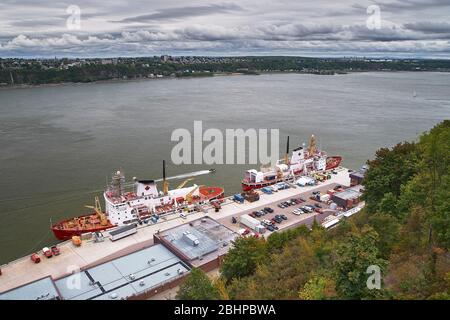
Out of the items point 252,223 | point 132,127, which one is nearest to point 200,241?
point 252,223

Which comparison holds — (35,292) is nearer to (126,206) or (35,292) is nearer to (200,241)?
(200,241)

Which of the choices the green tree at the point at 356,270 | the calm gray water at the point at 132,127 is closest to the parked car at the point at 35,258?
the calm gray water at the point at 132,127

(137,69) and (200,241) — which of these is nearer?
(200,241)

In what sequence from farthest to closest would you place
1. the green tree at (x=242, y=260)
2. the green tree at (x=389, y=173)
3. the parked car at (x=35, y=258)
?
the parked car at (x=35, y=258) < the green tree at (x=389, y=173) < the green tree at (x=242, y=260)

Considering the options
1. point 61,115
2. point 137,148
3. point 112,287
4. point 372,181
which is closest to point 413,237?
point 372,181

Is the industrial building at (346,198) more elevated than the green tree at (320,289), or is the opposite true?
the green tree at (320,289)

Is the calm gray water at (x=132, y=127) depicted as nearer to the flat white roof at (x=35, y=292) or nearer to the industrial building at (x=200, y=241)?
the flat white roof at (x=35, y=292)
